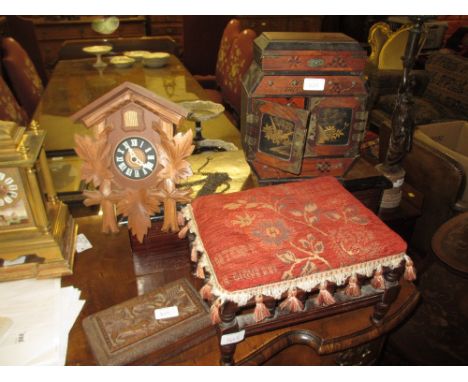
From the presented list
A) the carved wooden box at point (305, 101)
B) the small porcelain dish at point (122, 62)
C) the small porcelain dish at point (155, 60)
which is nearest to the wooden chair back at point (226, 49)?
the small porcelain dish at point (155, 60)

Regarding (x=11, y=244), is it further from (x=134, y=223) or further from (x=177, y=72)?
(x=177, y=72)

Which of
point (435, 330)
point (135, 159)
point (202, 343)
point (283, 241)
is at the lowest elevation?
point (435, 330)

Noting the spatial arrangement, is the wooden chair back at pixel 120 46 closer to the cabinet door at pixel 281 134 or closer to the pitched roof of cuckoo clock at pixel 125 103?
the cabinet door at pixel 281 134

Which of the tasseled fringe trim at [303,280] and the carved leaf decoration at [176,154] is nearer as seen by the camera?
the tasseled fringe trim at [303,280]

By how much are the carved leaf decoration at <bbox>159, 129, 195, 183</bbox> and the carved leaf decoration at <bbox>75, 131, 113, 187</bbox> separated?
18 centimetres

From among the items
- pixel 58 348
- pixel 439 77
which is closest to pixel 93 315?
pixel 58 348

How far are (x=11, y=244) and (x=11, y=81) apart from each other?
239 cm

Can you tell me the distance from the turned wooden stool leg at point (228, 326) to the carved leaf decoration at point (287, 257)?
17cm

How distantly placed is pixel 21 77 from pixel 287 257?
3014mm

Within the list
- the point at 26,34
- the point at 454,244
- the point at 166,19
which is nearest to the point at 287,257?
the point at 454,244

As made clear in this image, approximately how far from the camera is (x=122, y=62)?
12.2 feet

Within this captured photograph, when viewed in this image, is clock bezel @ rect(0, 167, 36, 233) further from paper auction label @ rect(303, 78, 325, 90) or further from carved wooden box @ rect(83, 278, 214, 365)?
paper auction label @ rect(303, 78, 325, 90)

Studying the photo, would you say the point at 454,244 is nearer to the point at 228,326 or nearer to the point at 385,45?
the point at 228,326

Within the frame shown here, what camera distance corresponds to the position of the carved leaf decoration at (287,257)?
39.1 inches
